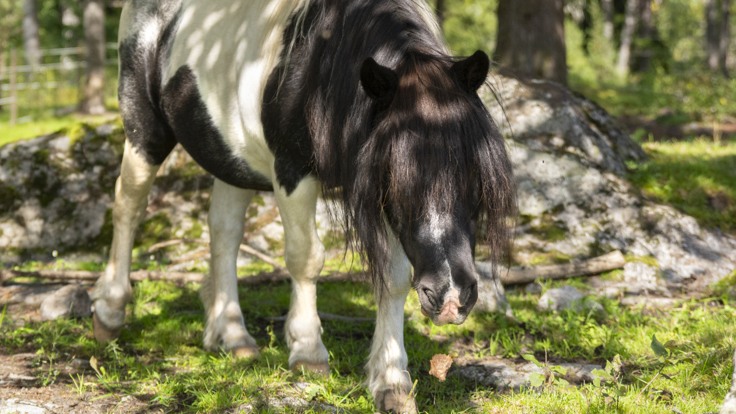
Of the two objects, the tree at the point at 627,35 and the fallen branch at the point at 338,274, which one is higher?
the tree at the point at 627,35

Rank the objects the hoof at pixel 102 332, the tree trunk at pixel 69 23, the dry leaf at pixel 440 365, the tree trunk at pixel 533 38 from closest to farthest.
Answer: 1. the dry leaf at pixel 440 365
2. the hoof at pixel 102 332
3. the tree trunk at pixel 533 38
4. the tree trunk at pixel 69 23

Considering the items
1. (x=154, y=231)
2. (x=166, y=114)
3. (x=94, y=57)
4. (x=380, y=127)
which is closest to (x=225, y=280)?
(x=166, y=114)

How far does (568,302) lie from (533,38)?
4254 mm

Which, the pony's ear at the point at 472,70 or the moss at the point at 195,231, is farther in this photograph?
the moss at the point at 195,231

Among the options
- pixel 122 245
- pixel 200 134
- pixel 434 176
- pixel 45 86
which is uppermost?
pixel 45 86

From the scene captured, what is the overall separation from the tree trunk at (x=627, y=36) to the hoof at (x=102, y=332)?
27.7 meters

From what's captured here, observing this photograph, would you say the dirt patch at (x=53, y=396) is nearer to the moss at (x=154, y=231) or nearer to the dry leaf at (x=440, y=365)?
the dry leaf at (x=440, y=365)

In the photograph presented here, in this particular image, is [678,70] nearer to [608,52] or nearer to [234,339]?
[608,52]

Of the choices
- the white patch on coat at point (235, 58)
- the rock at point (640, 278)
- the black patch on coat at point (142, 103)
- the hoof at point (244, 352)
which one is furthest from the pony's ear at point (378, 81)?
the rock at point (640, 278)

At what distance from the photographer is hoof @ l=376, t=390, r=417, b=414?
3.88m

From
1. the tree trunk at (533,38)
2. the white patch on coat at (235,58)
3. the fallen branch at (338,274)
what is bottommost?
the fallen branch at (338,274)

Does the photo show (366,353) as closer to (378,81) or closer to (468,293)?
(468,293)

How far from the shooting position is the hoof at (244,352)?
4.90 m

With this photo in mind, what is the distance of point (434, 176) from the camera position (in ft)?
10.5
